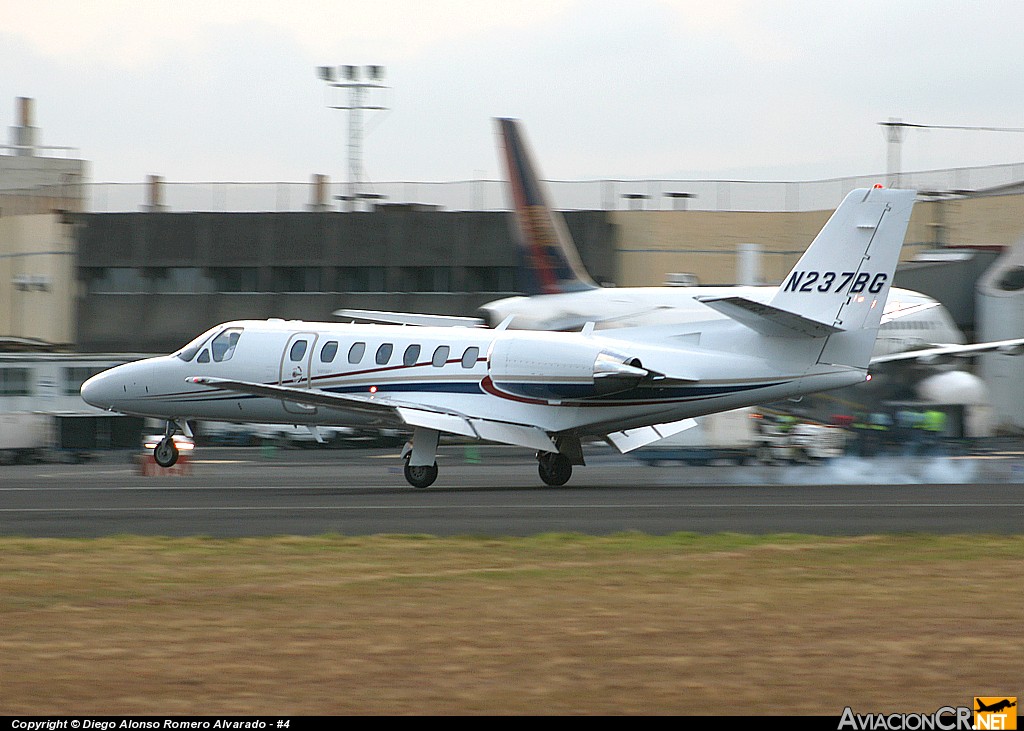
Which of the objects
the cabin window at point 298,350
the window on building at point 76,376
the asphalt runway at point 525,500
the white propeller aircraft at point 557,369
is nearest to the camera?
the asphalt runway at point 525,500

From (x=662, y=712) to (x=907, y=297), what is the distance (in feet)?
101

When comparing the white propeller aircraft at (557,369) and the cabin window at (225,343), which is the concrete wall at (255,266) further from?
the white propeller aircraft at (557,369)

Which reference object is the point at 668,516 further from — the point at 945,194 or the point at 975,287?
the point at 945,194

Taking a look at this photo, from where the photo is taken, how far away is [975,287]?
47969mm

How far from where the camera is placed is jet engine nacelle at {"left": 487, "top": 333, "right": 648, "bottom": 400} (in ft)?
Answer: 79.7

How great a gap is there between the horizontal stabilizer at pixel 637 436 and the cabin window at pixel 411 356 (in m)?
3.98

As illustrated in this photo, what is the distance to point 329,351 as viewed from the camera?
26.5m

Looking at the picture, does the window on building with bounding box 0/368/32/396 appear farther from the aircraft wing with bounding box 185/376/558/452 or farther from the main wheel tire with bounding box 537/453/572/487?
the main wheel tire with bounding box 537/453/572/487

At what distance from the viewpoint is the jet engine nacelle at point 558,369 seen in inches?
957

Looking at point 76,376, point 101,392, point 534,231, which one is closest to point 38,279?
point 76,376

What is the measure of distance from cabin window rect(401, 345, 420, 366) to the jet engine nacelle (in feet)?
4.83

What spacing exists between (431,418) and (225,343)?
17.3 ft

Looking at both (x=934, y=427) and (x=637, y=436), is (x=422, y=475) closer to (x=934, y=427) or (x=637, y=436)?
(x=637, y=436)

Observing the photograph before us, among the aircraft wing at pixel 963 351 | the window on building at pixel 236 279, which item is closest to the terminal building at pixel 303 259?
the window on building at pixel 236 279
